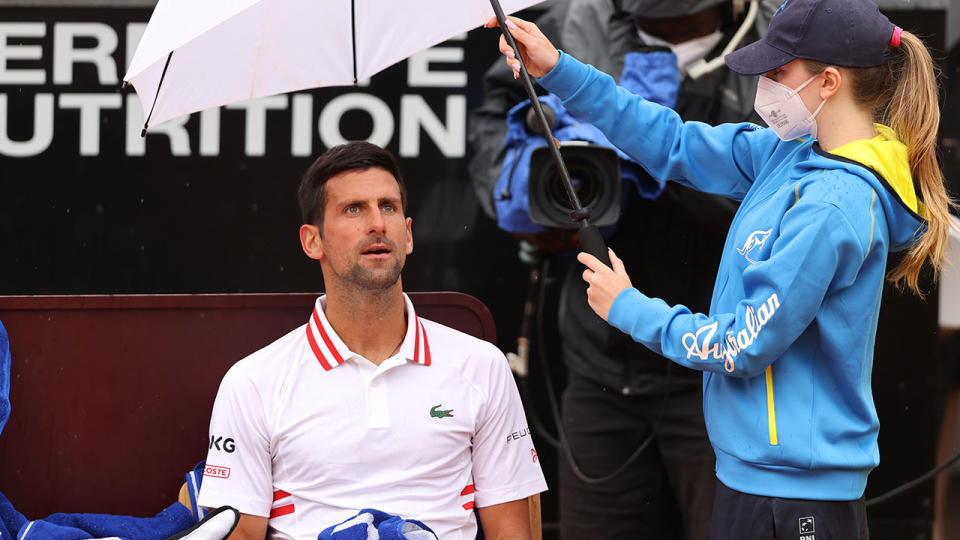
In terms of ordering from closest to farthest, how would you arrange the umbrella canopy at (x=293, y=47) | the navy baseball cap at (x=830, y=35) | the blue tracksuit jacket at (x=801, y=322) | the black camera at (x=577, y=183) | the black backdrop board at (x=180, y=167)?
the blue tracksuit jacket at (x=801, y=322) < the navy baseball cap at (x=830, y=35) < the umbrella canopy at (x=293, y=47) < the black camera at (x=577, y=183) < the black backdrop board at (x=180, y=167)

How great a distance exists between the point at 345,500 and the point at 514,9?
1048mm

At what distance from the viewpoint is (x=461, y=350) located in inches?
92.6

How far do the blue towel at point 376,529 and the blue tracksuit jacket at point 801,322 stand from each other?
55 centimetres

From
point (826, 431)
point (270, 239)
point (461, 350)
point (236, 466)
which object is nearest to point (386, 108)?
point (270, 239)

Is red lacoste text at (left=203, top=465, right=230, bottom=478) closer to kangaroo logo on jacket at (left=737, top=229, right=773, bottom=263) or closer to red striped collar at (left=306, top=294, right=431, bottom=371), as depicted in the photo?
red striped collar at (left=306, top=294, right=431, bottom=371)

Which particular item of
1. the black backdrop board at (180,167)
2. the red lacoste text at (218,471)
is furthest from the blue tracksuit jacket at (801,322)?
the black backdrop board at (180,167)

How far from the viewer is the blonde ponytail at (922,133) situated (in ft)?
6.26

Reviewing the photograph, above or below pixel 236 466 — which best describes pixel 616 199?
above

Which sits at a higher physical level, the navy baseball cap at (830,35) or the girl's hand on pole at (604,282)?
the navy baseball cap at (830,35)

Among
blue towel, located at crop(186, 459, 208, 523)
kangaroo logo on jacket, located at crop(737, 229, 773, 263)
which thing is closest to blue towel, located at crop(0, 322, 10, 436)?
blue towel, located at crop(186, 459, 208, 523)

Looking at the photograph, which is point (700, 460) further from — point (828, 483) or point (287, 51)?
point (287, 51)

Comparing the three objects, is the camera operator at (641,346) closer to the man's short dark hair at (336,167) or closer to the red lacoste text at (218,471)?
the man's short dark hair at (336,167)

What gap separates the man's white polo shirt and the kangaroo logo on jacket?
2.12 feet

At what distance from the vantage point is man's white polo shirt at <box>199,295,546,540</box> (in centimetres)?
219
